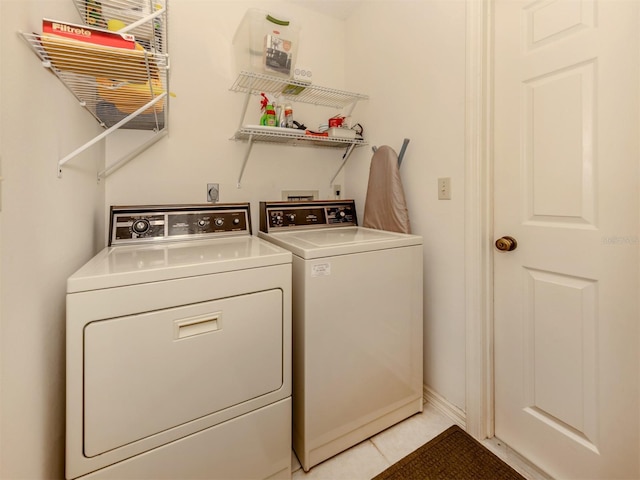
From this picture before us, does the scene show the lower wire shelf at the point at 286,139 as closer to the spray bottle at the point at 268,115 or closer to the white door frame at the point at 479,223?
the spray bottle at the point at 268,115

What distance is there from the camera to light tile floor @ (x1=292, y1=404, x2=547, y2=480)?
1299 millimetres

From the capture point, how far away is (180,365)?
100cm

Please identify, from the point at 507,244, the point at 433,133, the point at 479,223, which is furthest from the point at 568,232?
the point at 433,133

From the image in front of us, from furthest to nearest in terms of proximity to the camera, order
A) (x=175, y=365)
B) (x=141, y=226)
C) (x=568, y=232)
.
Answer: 1. (x=141, y=226)
2. (x=568, y=232)
3. (x=175, y=365)

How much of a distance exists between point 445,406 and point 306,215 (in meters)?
1.39

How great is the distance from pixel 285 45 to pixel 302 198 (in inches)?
37.9

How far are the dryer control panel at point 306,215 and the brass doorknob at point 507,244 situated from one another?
3.26 feet

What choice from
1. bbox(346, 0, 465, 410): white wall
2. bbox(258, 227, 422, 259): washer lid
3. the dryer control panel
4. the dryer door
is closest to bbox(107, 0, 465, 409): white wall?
bbox(346, 0, 465, 410): white wall

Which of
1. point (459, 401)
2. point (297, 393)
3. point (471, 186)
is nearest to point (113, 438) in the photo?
point (297, 393)

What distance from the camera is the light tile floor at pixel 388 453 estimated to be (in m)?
1.30

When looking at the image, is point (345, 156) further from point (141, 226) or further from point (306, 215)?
point (141, 226)

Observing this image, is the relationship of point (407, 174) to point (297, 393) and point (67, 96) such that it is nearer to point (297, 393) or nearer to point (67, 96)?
point (297, 393)

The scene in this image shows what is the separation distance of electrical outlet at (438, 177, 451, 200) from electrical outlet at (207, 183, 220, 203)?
135cm

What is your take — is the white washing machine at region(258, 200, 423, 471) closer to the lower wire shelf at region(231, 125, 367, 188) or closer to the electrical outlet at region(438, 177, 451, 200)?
the electrical outlet at region(438, 177, 451, 200)
